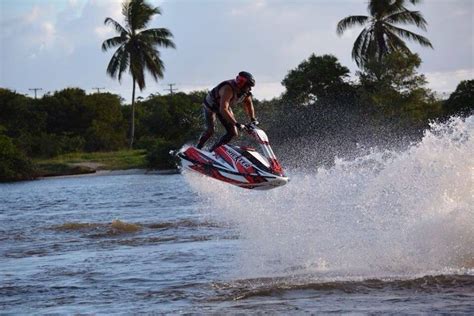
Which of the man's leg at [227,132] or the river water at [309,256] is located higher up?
the man's leg at [227,132]

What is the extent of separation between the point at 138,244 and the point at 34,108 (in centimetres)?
5916

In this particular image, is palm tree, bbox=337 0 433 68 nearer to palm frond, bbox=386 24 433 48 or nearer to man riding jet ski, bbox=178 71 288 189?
palm frond, bbox=386 24 433 48

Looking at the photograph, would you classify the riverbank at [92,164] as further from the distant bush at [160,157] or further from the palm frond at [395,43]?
the palm frond at [395,43]

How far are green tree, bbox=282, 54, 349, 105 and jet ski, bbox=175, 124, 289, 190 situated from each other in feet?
129

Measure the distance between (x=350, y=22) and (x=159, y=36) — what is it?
52.0ft

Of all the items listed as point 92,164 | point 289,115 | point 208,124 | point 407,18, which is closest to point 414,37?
point 407,18

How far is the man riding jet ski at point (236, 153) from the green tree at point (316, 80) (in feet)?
128

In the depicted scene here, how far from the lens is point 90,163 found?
201 feet

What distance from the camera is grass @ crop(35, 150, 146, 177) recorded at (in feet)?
196

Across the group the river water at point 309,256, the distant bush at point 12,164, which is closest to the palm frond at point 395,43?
the distant bush at point 12,164

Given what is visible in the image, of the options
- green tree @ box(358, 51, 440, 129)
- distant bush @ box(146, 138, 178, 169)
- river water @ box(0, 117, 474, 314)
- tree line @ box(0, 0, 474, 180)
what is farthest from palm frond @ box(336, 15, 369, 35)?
river water @ box(0, 117, 474, 314)

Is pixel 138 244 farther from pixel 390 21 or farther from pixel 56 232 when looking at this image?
pixel 390 21

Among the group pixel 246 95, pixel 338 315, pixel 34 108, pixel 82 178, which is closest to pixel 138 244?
pixel 246 95

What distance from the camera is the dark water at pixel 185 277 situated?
11188 mm
